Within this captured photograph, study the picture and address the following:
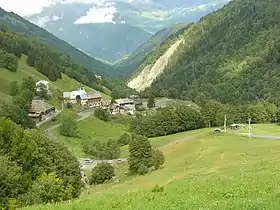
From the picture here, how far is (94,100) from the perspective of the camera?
189 meters

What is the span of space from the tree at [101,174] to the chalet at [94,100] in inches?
4218

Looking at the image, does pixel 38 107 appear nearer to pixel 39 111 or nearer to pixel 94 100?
pixel 39 111

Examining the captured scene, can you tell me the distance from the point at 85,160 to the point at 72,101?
8082cm

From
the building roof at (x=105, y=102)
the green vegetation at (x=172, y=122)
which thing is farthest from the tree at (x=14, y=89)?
the green vegetation at (x=172, y=122)

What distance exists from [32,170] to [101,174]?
32.7 metres

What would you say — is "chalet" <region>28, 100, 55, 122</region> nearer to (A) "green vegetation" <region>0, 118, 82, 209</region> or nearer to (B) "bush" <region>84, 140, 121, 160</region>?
(B) "bush" <region>84, 140, 121, 160</region>

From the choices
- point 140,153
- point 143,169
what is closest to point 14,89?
point 140,153

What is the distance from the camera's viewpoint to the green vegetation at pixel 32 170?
1532 inches

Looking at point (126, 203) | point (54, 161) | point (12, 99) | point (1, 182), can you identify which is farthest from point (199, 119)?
point (126, 203)

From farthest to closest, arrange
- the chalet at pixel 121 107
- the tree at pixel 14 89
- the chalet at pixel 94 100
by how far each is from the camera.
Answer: the chalet at pixel 94 100
the chalet at pixel 121 107
the tree at pixel 14 89

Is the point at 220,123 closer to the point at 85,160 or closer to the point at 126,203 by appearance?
the point at 85,160

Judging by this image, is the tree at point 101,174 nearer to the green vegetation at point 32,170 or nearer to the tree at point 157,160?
the tree at point 157,160

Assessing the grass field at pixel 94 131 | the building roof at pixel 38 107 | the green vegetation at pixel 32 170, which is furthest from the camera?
the building roof at pixel 38 107

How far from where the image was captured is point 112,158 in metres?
104
